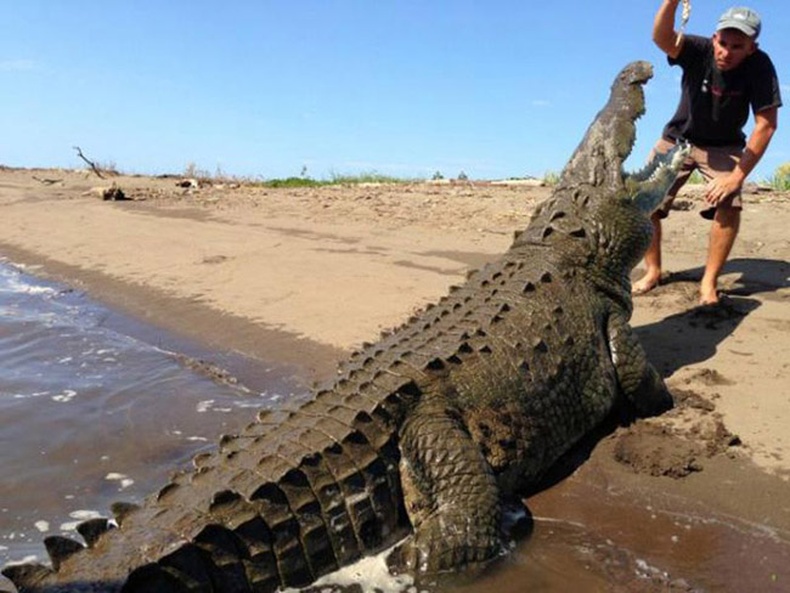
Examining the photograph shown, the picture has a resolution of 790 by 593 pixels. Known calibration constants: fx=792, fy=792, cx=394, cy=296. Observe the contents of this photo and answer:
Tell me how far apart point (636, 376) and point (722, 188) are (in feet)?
7.79

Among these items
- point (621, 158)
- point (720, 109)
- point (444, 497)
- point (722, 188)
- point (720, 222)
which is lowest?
point (444, 497)

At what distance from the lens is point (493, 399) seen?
3.71m

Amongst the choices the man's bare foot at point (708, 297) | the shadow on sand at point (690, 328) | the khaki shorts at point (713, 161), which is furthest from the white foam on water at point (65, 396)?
the man's bare foot at point (708, 297)

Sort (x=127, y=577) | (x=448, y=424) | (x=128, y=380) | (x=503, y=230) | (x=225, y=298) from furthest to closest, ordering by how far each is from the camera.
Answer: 1. (x=503, y=230)
2. (x=225, y=298)
3. (x=128, y=380)
4. (x=448, y=424)
5. (x=127, y=577)

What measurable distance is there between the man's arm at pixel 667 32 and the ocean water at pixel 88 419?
12.4 ft

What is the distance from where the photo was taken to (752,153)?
19.1ft

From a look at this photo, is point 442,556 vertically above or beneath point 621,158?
beneath

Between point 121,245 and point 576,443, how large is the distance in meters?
8.44

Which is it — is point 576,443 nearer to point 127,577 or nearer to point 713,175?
point 127,577

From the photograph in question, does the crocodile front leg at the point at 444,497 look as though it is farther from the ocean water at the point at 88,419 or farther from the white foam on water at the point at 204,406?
the white foam on water at the point at 204,406

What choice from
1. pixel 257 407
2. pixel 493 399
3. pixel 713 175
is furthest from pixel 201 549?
pixel 713 175

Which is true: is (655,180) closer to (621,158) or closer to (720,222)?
(621,158)

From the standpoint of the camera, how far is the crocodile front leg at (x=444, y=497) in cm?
325

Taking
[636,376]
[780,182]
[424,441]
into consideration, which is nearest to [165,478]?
[424,441]
